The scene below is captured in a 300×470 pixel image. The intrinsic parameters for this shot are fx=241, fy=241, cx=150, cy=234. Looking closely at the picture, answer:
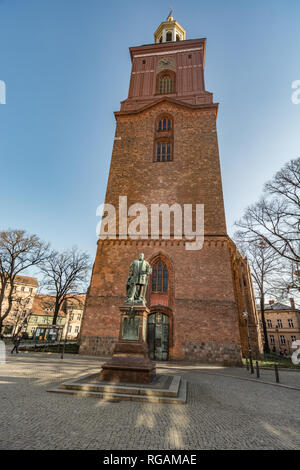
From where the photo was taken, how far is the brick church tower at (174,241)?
1484 centimetres

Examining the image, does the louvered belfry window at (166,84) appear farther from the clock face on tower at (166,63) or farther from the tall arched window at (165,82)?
the clock face on tower at (166,63)

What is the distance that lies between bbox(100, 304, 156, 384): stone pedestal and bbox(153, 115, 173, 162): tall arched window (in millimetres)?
15704

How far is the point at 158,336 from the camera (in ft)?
50.0

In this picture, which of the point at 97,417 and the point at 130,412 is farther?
the point at 130,412

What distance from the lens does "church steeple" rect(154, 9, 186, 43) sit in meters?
31.2

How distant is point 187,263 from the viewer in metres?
16.3

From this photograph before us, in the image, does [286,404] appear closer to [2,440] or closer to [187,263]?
[2,440]

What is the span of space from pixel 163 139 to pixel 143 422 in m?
21.1

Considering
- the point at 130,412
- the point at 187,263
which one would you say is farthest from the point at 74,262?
the point at 130,412

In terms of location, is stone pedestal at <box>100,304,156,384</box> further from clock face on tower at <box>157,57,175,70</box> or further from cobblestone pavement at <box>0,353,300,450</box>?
clock face on tower at <box>157,57,175,70</box>

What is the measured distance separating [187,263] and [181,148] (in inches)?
401
